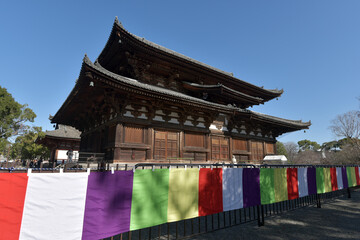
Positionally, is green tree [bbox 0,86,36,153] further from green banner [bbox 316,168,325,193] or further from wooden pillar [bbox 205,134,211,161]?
green banner [bbox 316,168,325,193]

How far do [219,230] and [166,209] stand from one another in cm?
219

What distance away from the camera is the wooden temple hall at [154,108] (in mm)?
9508

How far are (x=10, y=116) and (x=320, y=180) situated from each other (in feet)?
110

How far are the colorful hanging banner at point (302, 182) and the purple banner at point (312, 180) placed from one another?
25cm

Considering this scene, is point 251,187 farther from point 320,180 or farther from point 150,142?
point 150,142

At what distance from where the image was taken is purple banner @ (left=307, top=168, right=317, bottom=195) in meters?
7.53

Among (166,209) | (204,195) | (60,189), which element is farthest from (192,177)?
(60,189)

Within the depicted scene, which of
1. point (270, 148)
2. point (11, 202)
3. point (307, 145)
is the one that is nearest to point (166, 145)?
point (11, 202)

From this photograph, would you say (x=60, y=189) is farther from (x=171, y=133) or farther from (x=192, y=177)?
(x=171, y=133)

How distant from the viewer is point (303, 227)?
5.63 meters

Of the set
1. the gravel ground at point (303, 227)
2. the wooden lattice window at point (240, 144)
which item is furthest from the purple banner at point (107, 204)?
the wooden lattice window at point (240, 144)

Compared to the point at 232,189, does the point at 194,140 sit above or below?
above

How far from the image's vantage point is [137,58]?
11180mm

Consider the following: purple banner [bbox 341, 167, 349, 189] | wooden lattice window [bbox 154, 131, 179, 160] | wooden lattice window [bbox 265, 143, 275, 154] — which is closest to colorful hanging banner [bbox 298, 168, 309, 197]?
purple banner [bbox 341, 167, 349, 189]
